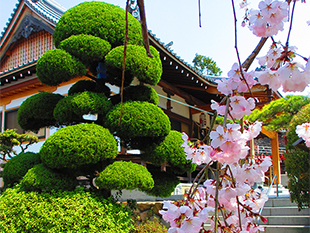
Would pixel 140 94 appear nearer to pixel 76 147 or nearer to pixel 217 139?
pixel 76 147

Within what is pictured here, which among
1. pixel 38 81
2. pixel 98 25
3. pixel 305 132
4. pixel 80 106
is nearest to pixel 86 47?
pixel 98 25

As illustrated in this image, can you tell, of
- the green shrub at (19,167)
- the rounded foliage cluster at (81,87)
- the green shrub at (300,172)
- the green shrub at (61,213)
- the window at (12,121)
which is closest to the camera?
the green shrub at (61,213)

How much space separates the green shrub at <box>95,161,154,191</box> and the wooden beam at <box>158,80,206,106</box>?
371 centimetres

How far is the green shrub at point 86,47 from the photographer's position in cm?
420

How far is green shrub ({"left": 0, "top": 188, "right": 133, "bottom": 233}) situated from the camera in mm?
3578

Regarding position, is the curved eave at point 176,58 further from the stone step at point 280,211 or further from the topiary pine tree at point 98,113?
the stone step at point 280,211

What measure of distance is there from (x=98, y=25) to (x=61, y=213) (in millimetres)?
2674

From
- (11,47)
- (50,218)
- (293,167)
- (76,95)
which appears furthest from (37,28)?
(293,167)

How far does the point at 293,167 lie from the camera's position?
17.0 feet

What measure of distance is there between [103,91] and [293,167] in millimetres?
3523

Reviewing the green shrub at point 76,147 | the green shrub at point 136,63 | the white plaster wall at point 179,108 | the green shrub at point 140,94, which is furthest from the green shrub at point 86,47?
the white plaster wall at point 179,108

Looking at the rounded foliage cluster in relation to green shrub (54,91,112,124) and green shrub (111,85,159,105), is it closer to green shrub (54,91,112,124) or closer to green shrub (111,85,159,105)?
green shrub (54,91,112,124)

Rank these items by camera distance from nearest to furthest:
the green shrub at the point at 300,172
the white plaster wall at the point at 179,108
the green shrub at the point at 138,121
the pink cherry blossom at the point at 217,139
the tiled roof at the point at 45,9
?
the pink cherry blossom at the point at 217,139 < the green shrub at the point at 138,121 < the green shrub at the point at 300,172 < the tiled roof at the point at 45,9 < the white plaster wall at the point at 179,108

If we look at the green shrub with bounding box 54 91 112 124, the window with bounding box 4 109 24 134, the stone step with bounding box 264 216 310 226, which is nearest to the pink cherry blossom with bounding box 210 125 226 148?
the green shrub with bounding box 54 91 112 124
